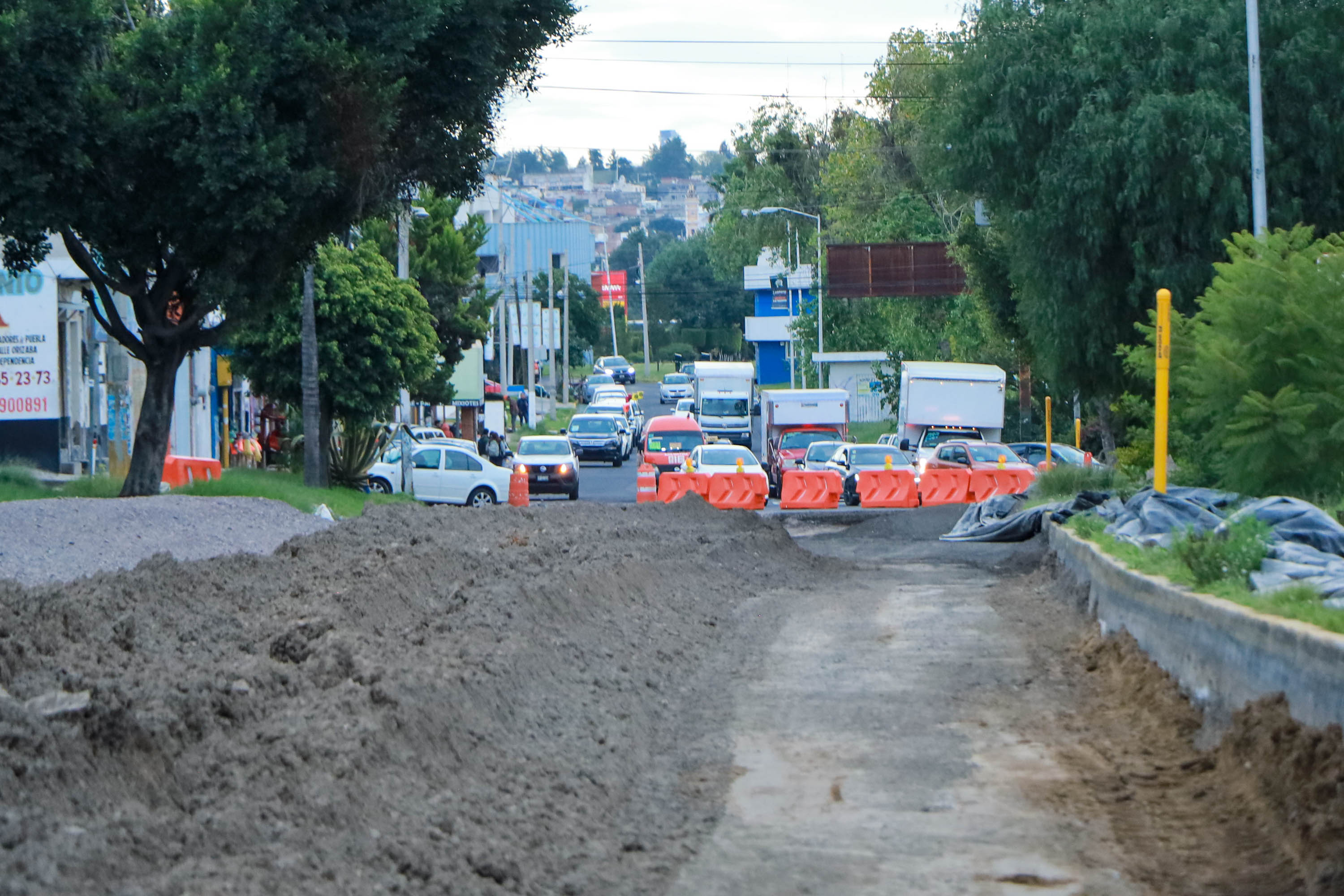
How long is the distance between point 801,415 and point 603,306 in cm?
9639

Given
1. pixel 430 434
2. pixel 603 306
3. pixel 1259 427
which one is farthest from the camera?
pixel 603 306

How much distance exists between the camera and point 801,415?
147ft

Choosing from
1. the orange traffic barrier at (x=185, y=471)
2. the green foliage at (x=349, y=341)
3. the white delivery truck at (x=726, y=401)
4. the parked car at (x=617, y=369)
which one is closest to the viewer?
the orange traffic barrier at (x=185, y=471)

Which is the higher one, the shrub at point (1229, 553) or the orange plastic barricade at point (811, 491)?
the shrub at point (1229, 553)

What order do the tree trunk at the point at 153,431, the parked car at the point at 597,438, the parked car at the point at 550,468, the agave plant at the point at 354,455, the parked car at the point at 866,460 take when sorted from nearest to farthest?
the tree trunk at the point at 153,431
the agave plant at the point at 354,455
the parked car at the point at 866,460
the parked car at the point at 550,468
the parked car at the point at 597,438

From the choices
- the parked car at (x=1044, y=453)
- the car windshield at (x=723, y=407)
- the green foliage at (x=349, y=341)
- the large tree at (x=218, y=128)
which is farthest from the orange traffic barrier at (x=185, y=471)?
the car windshield at (x=723, y=407)

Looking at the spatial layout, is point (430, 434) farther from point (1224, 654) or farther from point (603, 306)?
point (603, 306)

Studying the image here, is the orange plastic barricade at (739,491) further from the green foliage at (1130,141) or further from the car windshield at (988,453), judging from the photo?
the green foliage at (1130,141)

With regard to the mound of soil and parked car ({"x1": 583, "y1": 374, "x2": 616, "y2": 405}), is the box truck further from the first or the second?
parked car ({"x1": 583, "y1": 374, "x2": 616, "y2": 405})

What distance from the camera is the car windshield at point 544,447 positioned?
37969 millimetres

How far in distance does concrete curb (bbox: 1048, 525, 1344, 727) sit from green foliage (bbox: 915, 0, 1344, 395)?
10563mm

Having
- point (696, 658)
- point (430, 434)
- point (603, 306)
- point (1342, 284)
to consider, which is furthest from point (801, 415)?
point (603, 306)

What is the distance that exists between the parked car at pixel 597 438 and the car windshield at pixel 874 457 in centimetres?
2057

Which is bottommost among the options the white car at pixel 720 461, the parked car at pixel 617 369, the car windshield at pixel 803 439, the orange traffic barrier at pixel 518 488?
the orange traffic barrier at pixel 518 488
